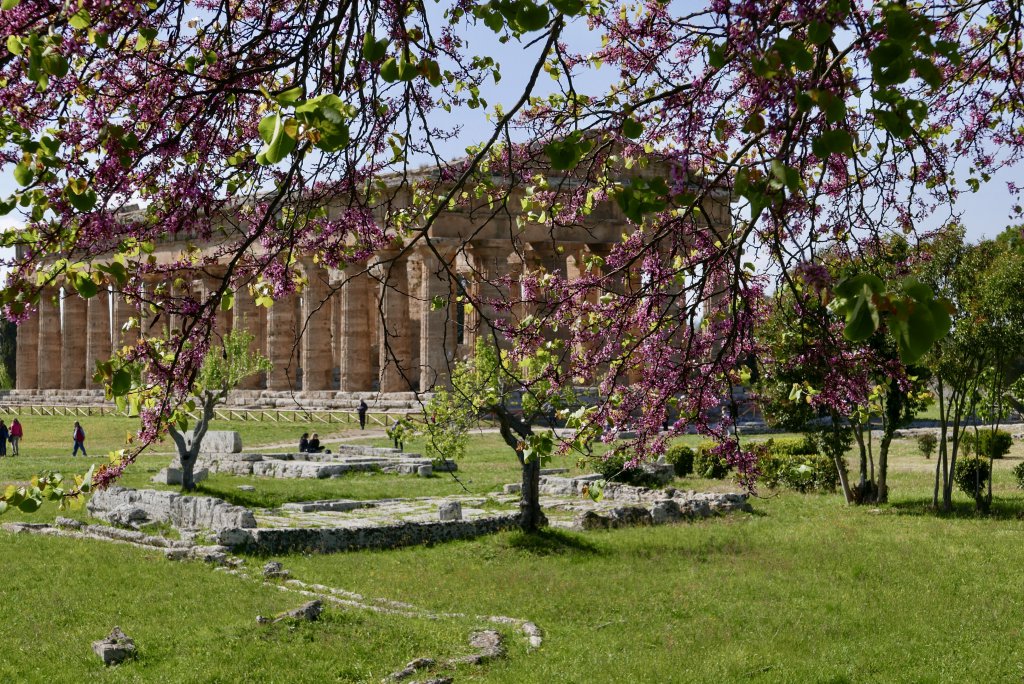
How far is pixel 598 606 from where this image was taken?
427 inches

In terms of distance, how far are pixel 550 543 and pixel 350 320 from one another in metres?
28.0

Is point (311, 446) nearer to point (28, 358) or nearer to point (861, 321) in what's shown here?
point (861, 321)

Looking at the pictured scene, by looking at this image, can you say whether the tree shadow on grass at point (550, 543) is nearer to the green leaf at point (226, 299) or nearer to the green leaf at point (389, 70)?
the green leaf at point (226, 299)

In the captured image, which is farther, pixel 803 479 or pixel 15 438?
pixel 15 438

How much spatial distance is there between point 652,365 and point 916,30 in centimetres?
281

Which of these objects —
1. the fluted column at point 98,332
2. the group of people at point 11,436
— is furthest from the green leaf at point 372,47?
the fluted column at point 98,332

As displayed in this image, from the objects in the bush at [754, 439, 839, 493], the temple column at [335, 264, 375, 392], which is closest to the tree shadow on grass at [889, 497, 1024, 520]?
the bush at [754, 439, 839, 493]

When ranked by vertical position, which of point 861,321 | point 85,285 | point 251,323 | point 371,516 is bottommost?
point 371,516

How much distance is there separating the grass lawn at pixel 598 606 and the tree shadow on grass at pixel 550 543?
5 centimetres

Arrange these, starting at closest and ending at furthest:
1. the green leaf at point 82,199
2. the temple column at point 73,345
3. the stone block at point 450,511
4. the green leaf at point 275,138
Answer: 1. the green leaf at point 275,138
2. the green leaf at point 82,199
3. the stone block at point 450,511
4. the temple column at point 73,345

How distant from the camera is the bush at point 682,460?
84.5 ft

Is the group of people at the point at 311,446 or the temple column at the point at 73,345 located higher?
the temple column at the point at 73,345

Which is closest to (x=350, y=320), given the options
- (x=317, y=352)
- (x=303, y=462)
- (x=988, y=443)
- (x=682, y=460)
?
(x=317, y=352)

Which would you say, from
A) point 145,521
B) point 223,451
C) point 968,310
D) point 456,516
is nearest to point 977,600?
point 968,310
